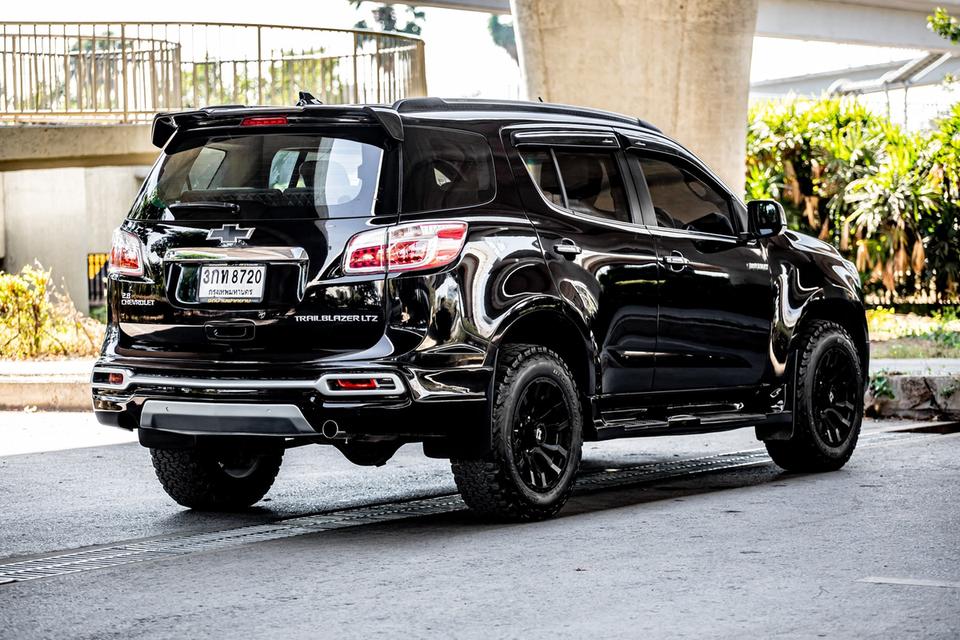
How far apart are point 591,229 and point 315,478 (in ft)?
7.84

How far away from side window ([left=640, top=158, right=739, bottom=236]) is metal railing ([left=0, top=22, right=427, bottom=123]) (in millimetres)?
12100

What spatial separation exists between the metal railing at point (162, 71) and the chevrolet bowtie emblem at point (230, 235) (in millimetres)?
13415

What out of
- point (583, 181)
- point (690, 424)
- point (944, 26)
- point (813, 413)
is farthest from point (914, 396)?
point (944, 26)

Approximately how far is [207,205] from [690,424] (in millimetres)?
2679

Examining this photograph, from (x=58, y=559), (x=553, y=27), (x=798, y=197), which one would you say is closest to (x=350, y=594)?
(x=58, y=559)

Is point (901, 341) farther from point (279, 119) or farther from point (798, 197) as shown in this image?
point (279, 119)

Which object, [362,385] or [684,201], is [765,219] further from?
[362,385]

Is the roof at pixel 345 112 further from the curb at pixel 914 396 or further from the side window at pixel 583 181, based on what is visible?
the curb at pixel 914 396

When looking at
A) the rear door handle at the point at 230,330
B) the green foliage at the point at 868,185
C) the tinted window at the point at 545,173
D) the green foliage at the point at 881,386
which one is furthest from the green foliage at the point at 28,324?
the green foliage at the point at 868,185

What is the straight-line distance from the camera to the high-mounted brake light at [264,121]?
23.1 ft

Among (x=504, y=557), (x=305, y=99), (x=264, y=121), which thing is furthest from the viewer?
(x=305, y=99)

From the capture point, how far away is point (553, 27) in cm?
1402

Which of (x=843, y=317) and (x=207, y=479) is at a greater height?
(x=843, y=317)

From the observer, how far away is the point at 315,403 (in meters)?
6.58
